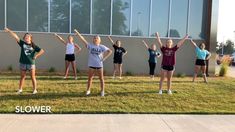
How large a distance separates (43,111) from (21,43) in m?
2.32

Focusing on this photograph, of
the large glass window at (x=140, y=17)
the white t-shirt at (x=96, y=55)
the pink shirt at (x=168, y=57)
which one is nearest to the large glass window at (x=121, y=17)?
the large glass window at (x=140, y=17)

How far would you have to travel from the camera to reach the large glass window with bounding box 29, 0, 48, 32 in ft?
57.7

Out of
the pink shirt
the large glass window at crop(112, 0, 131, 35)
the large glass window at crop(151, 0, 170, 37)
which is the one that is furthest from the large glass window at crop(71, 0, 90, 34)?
the pink shirt

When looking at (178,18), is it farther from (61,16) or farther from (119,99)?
(119,99)

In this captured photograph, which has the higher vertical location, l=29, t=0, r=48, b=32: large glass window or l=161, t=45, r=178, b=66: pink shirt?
l=29, t=0, r=48, b=32: large glass window

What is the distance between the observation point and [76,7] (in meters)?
18.0

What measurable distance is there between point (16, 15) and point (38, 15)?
1019mm

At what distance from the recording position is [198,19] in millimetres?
18953

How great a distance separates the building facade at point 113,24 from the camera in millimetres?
17500

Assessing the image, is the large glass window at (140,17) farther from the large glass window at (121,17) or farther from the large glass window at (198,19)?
the large glass window at (198,19)

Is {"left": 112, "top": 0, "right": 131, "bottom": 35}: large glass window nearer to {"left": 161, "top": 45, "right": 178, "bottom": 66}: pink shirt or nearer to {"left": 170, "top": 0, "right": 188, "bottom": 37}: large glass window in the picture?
{"left": 170, "top": 0, "right": 188, "bottom": 37}: large glass window

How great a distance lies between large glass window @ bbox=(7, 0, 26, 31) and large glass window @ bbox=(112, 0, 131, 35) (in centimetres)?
430
